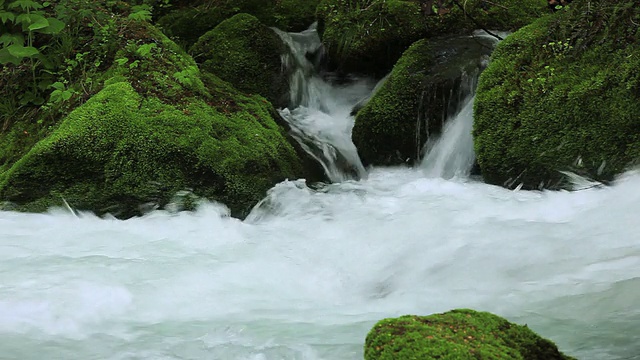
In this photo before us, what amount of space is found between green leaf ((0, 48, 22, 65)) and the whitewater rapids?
5.87ft

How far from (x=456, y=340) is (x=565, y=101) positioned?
341 cm

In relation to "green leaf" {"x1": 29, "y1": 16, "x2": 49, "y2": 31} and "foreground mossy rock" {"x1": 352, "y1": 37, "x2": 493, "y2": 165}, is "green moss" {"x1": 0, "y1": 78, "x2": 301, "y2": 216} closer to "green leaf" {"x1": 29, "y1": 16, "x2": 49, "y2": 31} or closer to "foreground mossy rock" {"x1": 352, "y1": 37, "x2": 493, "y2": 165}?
"green leaf" {"x1": 29, "y1": 16, "x2": 49, "y2": 31}

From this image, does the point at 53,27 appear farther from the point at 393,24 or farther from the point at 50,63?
the point at 393,24

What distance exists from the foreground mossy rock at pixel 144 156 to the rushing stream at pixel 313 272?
16 centimetres

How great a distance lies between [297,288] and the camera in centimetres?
363

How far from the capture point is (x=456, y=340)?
2.10 meters

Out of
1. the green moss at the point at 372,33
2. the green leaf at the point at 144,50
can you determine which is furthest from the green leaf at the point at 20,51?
the green moss at the point at 372,33

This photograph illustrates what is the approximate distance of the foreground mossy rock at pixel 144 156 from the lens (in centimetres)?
489

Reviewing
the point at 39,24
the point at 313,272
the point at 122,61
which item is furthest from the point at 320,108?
the point at 313,272

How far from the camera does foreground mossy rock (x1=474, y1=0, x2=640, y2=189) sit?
179 inches

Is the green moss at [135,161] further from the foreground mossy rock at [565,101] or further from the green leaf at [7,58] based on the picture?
the foreground mossy rock at [565,101]

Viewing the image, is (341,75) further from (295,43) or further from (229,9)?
(229,9)

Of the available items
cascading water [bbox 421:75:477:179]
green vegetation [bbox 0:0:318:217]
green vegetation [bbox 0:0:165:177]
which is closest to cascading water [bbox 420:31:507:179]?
cascading water [bbox 421:75:477:179]

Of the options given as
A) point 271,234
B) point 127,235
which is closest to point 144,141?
point 127,235
